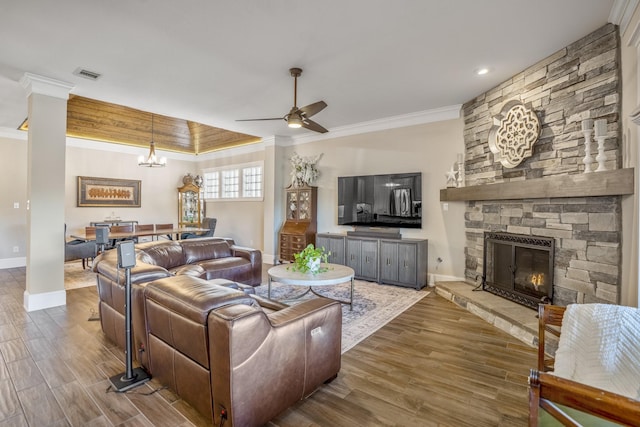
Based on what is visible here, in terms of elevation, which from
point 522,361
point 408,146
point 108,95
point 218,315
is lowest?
point 522,361

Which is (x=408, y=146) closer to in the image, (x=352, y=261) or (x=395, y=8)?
(x=352, y=261)

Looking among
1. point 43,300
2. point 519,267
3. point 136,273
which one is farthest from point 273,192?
point 519,267

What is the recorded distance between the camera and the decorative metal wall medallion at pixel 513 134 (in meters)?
3.55

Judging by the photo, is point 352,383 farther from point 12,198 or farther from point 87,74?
point 12,198

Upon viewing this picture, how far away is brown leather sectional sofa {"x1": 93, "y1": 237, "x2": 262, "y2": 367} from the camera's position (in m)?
2.37

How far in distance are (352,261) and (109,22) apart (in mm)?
4524

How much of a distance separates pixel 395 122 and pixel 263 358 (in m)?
4.85

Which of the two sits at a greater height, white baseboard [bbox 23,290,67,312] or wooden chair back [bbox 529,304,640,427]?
wooden chair back [bbox 529,304,640,427]

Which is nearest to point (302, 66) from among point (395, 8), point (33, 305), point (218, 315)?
point (395, 8)

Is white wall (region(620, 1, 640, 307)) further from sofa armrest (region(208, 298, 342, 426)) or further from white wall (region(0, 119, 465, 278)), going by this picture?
sofa armrest (region(208, 298, 342, 426))

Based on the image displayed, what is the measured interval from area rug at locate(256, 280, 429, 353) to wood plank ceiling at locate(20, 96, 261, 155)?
438 centimetres

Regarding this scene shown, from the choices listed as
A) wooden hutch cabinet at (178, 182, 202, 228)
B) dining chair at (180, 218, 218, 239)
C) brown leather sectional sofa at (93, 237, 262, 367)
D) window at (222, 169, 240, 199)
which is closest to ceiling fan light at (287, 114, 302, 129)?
brown leather sectional sofa at (93, 237, 262, 367)

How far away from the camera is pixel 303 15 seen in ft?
8.58

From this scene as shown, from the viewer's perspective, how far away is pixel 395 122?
553cm
